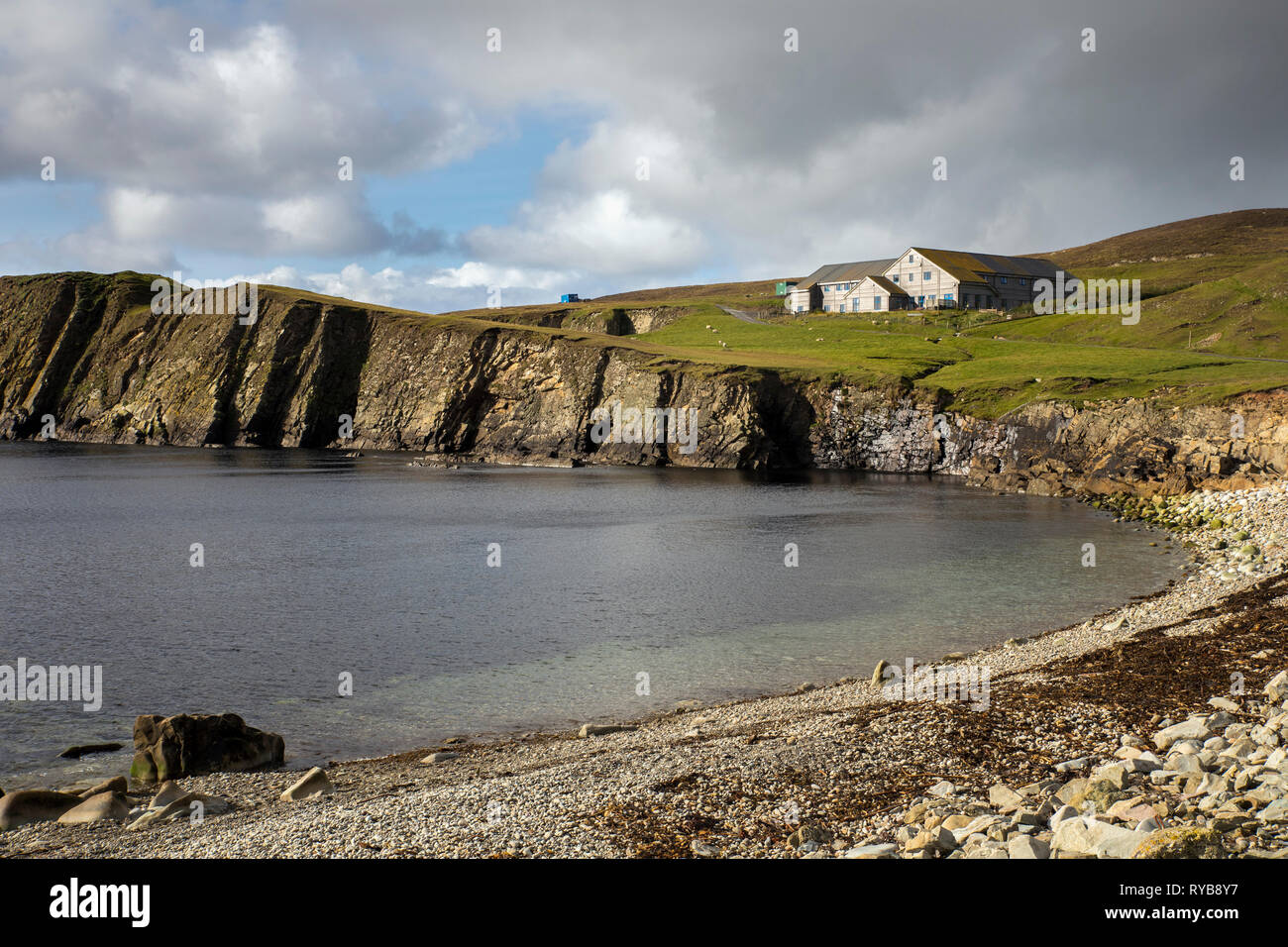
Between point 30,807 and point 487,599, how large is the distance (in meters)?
20.8

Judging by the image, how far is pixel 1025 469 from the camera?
76688mm

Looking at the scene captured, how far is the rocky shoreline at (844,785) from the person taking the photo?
10266 millimetres

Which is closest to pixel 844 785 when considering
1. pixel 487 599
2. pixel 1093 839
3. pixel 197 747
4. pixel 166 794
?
pixel 1093 839

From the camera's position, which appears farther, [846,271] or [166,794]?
[846,271]

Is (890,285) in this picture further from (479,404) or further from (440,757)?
(440,757)

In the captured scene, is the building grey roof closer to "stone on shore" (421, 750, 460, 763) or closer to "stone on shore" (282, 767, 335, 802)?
"stone on shore" (421, 750, 460, 763)

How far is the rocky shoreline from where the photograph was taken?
10.3 metres

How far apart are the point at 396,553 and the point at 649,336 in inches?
4232

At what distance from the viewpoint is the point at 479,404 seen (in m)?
125

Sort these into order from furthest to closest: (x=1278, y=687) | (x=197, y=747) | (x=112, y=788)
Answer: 1. (x=197, y=747)
2. (x=112, y=788)
3. (x=1278, y=687)

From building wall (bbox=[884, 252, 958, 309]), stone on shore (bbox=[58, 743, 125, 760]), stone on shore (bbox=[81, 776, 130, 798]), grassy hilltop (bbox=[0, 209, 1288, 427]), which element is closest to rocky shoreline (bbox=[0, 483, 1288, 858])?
stone on shore (bbox=[81, 776, 130, 798])

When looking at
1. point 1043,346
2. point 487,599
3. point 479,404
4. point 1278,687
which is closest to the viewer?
point 1278,687

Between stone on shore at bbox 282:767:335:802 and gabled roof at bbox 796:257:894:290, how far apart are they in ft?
489
